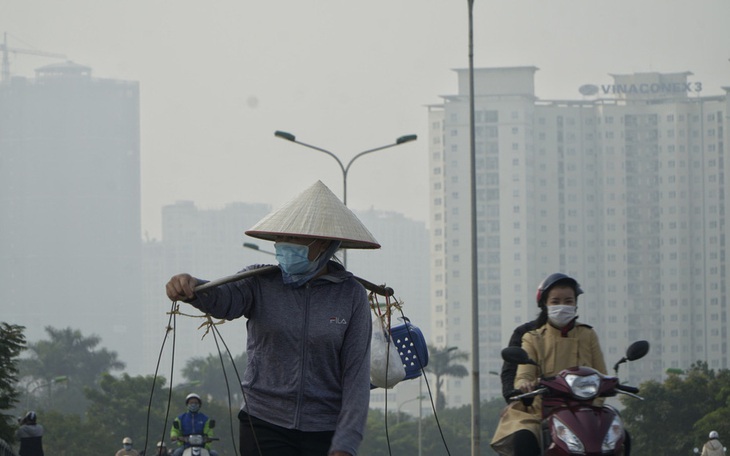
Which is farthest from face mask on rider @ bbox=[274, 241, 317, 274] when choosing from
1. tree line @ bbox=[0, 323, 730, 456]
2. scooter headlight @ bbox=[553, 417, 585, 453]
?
tree line @ bbox=[0, 323, 730, 456]

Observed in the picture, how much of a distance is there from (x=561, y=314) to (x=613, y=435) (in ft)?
2.63

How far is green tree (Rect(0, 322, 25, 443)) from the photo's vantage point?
22.6 meters

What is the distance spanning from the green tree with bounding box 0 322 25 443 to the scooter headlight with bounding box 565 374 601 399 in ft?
Answer: 58.0

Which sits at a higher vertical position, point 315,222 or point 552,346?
point 315,222

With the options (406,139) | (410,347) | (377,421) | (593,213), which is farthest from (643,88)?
(410,347)

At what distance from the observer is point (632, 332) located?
152 metres

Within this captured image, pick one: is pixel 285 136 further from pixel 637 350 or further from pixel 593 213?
pixel 593 213

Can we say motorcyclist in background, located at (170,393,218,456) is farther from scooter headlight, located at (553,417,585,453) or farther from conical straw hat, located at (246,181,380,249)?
conical straw hat, located at (246,181,380,249)

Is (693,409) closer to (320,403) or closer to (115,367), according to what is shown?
(115,367)

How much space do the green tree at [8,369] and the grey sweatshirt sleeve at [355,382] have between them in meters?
18.5

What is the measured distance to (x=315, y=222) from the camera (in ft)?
16.8

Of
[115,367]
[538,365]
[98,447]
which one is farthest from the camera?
[115,367]

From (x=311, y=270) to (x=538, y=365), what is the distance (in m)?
1.89

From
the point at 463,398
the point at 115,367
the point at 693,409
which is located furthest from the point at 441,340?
the point at 693,409
